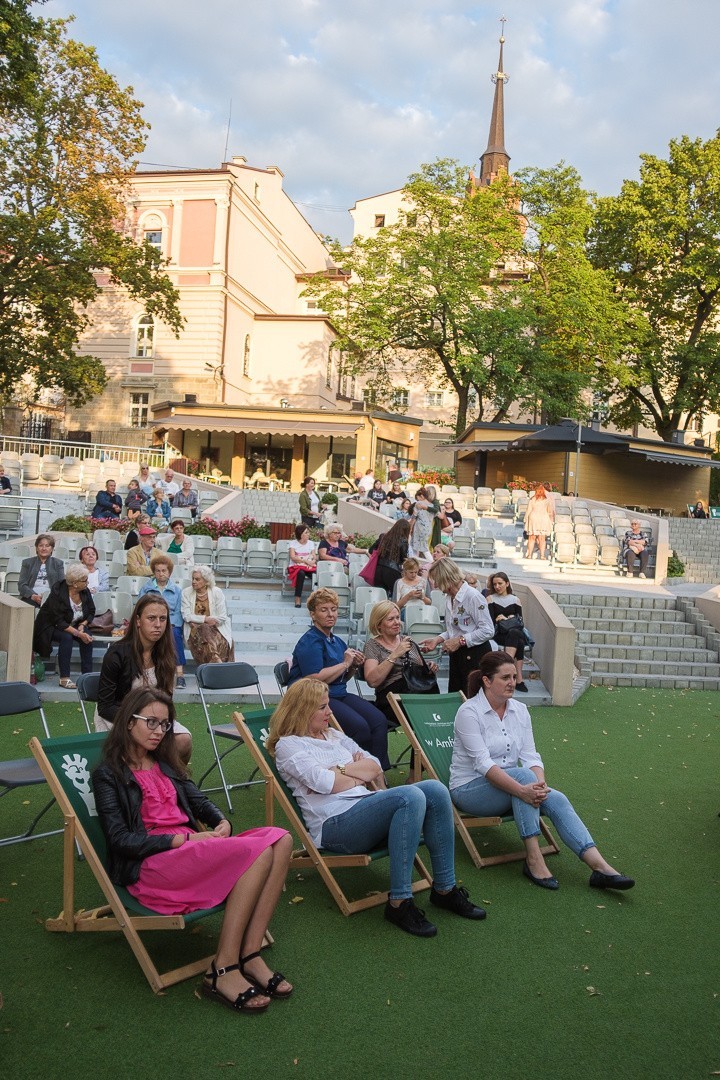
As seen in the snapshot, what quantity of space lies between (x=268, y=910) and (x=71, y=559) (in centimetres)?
1113

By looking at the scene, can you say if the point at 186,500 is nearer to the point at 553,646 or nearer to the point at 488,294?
the point at 553,646

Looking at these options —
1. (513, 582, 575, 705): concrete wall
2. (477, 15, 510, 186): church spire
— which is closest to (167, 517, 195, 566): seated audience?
(513, 582, 575, 705): concrete wall

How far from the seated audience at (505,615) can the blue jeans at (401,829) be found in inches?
205

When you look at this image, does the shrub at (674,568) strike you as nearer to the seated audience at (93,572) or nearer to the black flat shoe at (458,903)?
the seated audience at (93,572)

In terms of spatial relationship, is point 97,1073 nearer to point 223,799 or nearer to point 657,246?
point 223,799

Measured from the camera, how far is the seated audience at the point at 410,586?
9.53 meters

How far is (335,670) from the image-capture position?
574cm

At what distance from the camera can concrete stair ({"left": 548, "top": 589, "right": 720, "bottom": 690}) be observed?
12.1 meters

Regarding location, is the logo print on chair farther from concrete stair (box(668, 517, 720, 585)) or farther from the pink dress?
concrete stair (box(668, 517, 720, 585))

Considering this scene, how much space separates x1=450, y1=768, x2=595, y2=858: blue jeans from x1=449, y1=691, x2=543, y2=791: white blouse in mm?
78

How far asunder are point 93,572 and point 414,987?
7564 mm

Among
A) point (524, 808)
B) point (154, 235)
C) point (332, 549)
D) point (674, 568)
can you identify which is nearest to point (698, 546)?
point (674, 568)

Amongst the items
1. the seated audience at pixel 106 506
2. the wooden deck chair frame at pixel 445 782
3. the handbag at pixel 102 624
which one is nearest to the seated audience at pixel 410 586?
the handbag at pixel 102 624

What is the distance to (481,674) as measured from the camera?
552 cm
